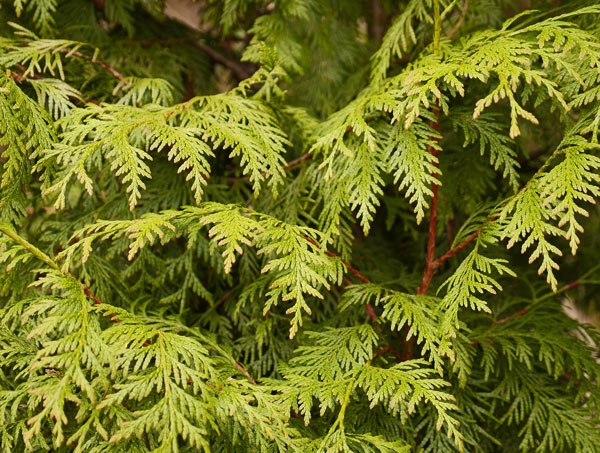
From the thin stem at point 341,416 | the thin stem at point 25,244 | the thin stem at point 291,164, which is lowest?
the thin stem at point 341,416

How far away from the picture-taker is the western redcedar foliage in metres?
0.83

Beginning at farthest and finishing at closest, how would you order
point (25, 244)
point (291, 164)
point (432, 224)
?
point (291, 164)
point (432, 224)
point (25, 244)

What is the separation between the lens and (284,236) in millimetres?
927

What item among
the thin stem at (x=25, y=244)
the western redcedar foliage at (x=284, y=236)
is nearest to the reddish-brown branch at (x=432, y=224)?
the western redcedar foliage at (x=284, y=236)

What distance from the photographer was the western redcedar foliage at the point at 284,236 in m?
0.83

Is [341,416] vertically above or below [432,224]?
below

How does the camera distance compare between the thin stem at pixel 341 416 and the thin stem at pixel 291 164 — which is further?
the thin stem at pixel 291 164

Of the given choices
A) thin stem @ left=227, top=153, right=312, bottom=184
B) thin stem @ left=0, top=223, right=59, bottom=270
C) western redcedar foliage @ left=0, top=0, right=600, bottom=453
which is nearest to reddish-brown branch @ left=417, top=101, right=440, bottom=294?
western redcedar foliage @ left=0, top=0, right=600, bottom=453

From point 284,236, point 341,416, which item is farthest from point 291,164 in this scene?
point 341,416

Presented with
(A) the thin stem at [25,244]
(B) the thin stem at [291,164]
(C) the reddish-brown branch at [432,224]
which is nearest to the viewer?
(A) the thin stem at [25,244]

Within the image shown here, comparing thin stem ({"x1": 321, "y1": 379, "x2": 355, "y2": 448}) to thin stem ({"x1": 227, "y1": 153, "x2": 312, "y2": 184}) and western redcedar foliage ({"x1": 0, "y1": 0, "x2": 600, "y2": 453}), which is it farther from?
thin stem ({"x1": 227, "y1": 153, "x2": 312, "y2": 184})

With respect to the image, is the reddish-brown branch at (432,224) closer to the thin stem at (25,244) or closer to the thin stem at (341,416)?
the thin stem at (341,416)

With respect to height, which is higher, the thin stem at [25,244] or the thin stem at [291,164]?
the thin stem at [291,164]

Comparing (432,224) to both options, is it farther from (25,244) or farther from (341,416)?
(25,244)
